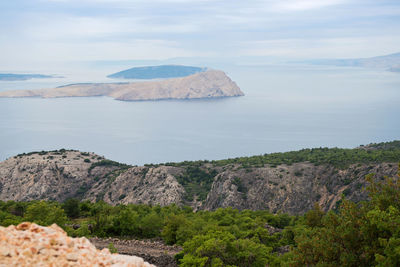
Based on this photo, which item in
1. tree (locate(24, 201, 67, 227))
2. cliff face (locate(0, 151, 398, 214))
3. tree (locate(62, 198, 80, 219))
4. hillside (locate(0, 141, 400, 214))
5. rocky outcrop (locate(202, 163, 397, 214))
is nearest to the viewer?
tree (locate(24, 201, 67, 227))

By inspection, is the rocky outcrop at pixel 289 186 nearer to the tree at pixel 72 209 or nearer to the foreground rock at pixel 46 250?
the tree at pixel 72 209

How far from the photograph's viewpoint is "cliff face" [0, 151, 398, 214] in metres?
47.4

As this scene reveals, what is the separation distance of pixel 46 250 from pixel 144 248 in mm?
14704

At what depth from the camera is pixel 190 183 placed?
60219 millimetres

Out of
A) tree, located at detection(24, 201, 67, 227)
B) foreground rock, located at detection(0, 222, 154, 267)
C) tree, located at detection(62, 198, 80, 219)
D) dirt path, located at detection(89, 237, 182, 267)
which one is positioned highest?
foreground rock, located at detection(0, 222, 154, 267)

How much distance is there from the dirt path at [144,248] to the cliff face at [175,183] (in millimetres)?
23658

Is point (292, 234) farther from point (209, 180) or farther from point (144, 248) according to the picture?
point (209, 180)

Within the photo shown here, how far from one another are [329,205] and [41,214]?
106 feet

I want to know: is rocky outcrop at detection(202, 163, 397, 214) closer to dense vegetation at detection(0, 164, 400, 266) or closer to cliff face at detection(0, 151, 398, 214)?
cliff face at detection(0, 151, 398, 214)

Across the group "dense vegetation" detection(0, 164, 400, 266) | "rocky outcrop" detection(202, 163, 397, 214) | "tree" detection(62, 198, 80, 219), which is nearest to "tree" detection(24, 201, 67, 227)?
"dense vegetation" detection(0, 164, 400, 266)

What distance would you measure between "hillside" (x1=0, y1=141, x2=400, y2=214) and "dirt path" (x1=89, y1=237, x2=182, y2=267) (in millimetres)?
27315

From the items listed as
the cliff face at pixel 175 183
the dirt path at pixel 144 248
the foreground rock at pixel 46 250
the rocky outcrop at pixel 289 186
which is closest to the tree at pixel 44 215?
the dirt path at pixel 144 248

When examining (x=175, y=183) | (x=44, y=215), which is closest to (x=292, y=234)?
(x=44, y=215)

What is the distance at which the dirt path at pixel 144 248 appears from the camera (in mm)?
18391
